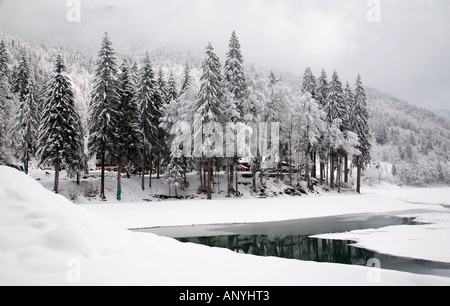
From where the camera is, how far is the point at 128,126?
3403 centimetres

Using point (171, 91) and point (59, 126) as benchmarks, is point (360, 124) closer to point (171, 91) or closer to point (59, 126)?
point (171, 91)

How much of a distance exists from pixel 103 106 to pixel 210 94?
1160cm

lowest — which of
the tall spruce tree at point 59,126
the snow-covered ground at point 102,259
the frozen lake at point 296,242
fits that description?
the frozen lake at point 296,242

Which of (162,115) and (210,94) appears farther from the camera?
(162,115)

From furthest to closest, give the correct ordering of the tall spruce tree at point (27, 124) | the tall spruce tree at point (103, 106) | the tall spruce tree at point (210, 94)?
the tall spruce tree at point (27, 124) → the tall spruce tree at point (210, 94) → the tall spruce tree at point (103, 106)

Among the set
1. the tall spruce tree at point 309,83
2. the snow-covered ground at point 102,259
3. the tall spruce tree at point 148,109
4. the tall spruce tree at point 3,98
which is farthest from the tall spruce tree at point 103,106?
the tall spruce tree at point 309,83

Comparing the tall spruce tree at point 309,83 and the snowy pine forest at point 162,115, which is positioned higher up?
the tall spruce tree at point 309,83

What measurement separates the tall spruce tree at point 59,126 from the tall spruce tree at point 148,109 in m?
8.67

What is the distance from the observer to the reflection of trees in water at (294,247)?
13.3 m

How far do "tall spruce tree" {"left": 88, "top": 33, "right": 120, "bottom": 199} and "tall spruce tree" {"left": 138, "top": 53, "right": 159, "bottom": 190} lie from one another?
528 cm

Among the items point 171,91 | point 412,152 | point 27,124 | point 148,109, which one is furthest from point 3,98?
point 412,152

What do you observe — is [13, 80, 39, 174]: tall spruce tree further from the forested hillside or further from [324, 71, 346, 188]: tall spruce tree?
the forested hillside

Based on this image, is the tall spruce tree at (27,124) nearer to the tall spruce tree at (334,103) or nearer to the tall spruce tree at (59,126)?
the tall spruce tree at (59,126)

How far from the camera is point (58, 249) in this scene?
5.77 m
